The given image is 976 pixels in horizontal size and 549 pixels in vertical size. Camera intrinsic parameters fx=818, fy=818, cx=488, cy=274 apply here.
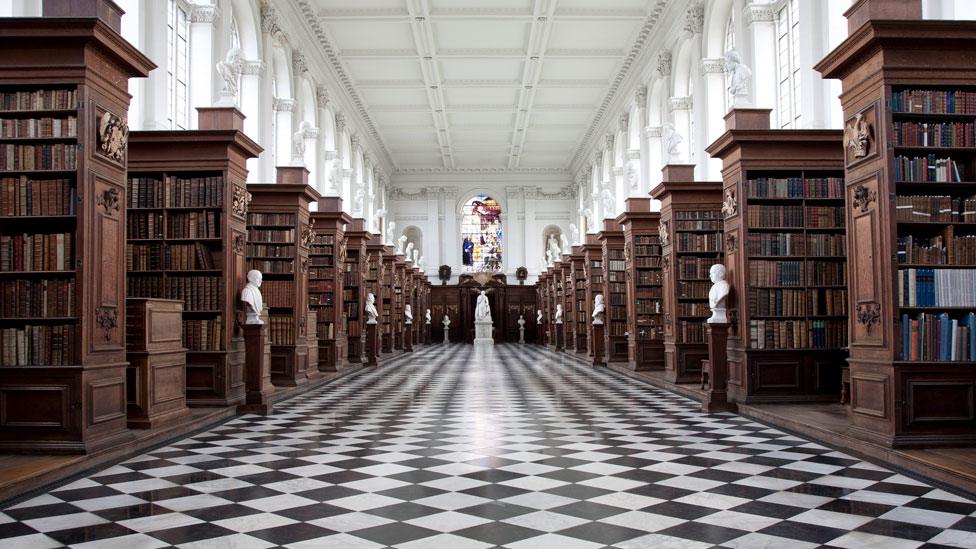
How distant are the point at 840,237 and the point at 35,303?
708cm

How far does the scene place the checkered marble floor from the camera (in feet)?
11.7

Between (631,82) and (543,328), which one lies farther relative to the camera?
(543,328)

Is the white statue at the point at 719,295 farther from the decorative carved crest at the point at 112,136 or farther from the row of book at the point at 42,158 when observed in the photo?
the row of book at the point at 42,158

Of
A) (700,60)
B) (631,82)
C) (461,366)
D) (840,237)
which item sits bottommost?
(461,366)

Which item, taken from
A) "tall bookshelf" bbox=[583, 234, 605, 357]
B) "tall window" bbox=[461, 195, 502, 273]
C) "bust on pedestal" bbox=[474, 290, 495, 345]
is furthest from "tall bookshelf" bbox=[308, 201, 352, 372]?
"tall window" bbox=[461, 195, 502, 273]

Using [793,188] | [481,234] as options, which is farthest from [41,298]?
[481,234]

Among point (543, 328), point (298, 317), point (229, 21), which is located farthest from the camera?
point (543, 328)

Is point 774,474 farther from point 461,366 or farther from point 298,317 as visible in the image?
point 461,366

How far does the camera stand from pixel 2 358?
5.55m

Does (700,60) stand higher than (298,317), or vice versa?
(700,60)

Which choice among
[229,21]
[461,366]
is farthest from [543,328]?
[229,21]

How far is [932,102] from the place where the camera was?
5652 millimetres

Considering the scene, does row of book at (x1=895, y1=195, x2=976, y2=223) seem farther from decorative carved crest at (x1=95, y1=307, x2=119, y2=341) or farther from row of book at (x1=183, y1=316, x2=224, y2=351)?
row of book at (x1=183, y1=316, x2=224, y2=351)

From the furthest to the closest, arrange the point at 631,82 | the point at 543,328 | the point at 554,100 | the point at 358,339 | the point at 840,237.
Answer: the point at 543,328, the point at 554,100, the point at 631,82, the point at 358,339, the point at 840,237
